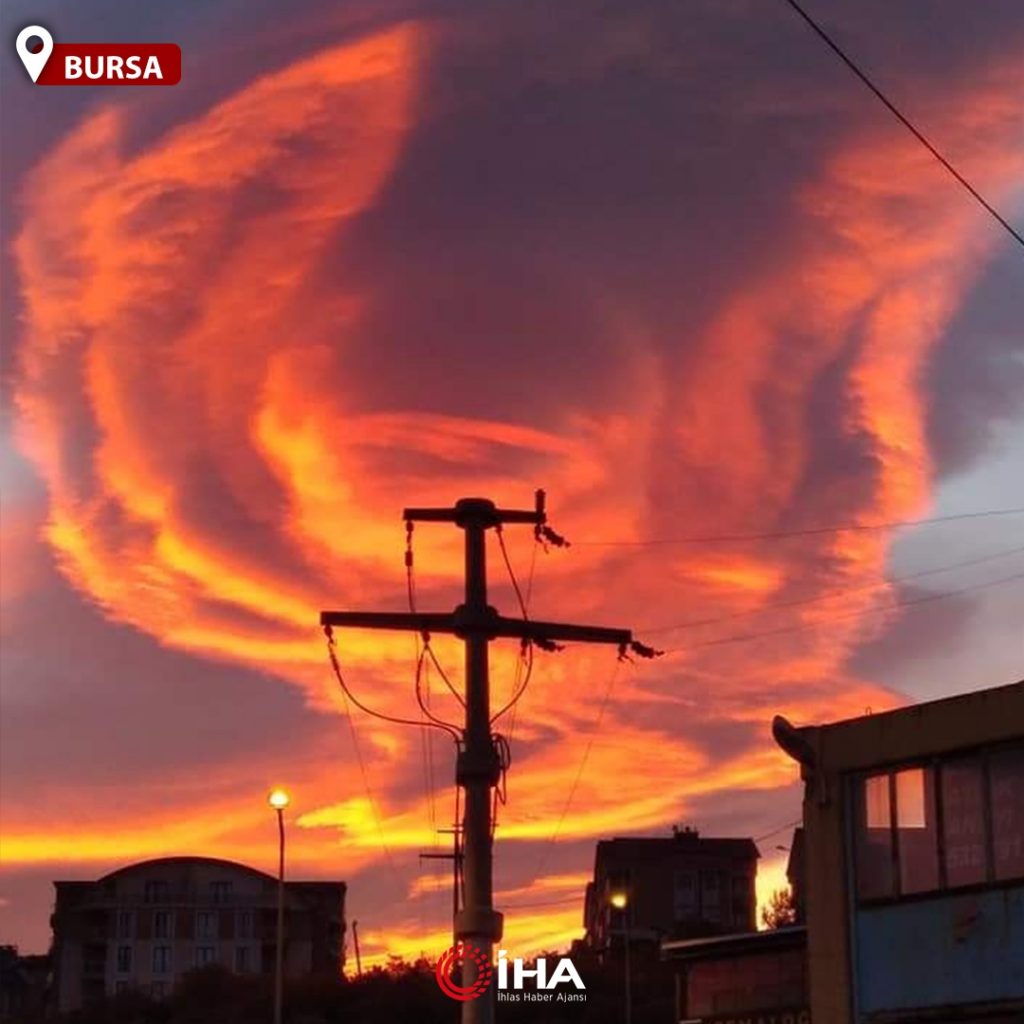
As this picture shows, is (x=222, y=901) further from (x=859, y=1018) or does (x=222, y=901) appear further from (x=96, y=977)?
(x=859, y=1018)

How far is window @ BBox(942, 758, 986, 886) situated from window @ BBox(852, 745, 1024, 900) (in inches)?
0.5

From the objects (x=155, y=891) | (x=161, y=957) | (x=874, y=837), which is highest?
(x=155, y=891)

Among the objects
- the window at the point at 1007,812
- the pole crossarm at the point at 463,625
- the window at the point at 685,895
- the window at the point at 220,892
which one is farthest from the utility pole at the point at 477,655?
the window at the point at 220,892

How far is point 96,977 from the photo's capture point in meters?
148

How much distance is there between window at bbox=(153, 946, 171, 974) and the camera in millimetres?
148875

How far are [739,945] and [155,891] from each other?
115581mm

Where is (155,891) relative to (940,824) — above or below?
above

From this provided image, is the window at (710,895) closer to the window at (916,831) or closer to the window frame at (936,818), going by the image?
the window frame at (936,818)

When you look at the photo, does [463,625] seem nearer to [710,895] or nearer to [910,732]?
[910,732]

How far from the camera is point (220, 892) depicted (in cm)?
15012

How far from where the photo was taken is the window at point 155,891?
150m

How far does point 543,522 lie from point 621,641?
2.89 metres

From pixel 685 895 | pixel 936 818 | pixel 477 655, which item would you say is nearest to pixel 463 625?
pixel 477 655

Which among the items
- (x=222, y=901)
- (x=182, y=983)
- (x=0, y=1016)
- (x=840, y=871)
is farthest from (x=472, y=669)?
(x=0, y=1016)
